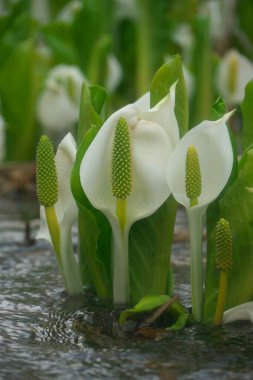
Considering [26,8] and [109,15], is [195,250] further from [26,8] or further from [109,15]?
[109,15]

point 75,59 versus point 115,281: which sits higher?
point 75,59

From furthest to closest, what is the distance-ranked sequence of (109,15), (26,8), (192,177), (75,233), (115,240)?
(109,15), (26,8), (75,233), (115,240), (192,177)

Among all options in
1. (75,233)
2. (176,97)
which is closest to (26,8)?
(75,233)

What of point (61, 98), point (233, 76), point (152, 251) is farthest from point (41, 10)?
point (152, 251)

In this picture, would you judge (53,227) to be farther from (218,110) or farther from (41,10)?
(41,10)

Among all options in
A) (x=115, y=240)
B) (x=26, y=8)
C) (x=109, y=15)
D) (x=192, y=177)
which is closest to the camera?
(x=192, y=177)

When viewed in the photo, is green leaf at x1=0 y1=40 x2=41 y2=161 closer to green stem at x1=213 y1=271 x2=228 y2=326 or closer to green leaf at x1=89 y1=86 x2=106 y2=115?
green leaf at x1=89 y1=86 x2=106 y2=115

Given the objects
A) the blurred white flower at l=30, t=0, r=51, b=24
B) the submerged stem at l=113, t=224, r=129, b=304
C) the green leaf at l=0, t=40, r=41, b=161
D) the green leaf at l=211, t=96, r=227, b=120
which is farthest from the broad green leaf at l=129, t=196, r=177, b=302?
the blurred white flower at l=30, t=0, r=51, b=24
